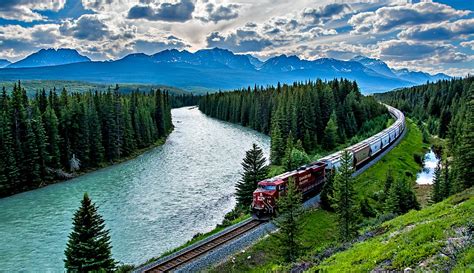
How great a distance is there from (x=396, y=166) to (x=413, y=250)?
2204 inches

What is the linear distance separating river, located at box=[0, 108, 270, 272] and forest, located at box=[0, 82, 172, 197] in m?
3.46

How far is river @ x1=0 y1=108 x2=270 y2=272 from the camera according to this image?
115ft

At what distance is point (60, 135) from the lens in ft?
233

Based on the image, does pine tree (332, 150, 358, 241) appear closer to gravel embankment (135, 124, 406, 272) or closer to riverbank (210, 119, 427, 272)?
riverbank (210, 119, 427, 272)

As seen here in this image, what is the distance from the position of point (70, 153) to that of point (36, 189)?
12083 mm

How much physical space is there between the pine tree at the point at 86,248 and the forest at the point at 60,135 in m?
36.7

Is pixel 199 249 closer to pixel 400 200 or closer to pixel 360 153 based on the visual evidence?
pixel 400 200

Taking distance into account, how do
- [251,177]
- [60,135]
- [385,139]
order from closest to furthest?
1. [251,177]
2. [60,135]
3. [385,139]

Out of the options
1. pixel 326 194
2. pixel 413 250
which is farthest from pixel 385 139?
pixel 413 250

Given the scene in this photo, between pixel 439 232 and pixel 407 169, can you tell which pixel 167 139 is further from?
pixel 439 232

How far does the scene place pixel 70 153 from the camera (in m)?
69.5

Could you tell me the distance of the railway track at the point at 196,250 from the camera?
84.5 ft

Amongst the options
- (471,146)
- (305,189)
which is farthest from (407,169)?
(305,189)

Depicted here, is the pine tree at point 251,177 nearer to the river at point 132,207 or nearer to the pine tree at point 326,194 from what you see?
the river at point 132,207
